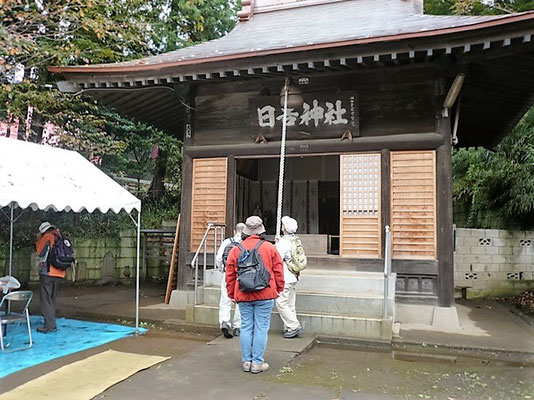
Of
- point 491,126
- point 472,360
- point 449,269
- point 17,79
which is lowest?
point 472,360

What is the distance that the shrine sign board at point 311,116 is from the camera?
780 cm

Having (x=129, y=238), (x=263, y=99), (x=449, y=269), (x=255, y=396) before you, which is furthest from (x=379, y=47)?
(x=129, y=238)

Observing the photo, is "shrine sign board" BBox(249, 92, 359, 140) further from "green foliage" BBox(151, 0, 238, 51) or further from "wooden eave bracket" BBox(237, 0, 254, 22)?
"green foliage" BBox(151, 0, 238, 51)

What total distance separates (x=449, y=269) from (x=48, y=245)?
633cm

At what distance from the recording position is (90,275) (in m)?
12.0

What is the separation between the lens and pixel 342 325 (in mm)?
6340

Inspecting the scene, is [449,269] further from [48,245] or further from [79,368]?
[48,245]

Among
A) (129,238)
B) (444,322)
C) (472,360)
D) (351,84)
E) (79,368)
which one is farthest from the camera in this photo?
(129,238)

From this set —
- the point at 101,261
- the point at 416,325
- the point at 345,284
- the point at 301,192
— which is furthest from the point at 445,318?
the point at 101,261

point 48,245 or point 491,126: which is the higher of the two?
point 491,126

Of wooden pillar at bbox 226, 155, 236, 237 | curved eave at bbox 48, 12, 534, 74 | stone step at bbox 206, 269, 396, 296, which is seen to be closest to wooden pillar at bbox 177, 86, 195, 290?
wooden pillar at bbox 226, 155, 236, 237

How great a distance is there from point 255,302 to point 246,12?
29.1 ft

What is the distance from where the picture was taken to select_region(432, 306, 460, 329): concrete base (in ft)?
23.2

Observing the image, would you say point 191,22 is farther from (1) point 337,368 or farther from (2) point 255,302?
(1) point 337,368
